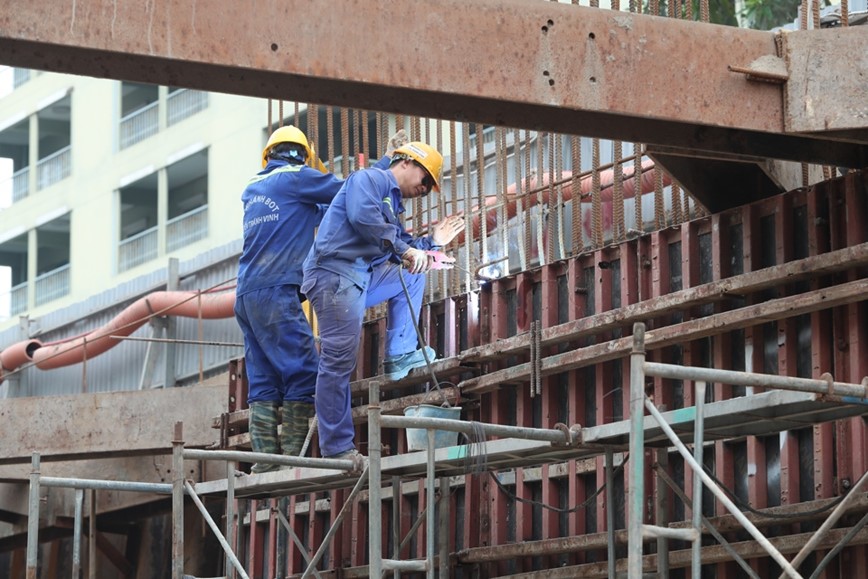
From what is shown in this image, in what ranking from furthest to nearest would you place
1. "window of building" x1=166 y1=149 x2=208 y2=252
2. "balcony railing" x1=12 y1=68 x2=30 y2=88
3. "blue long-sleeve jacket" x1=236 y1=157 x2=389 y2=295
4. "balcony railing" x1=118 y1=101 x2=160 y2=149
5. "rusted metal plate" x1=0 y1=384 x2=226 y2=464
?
"balcony railing" x1=12 y1=68 x2=30 y2=88, "balcony railing" x1=118 y1=101 x2=160 y2=149, "window of building" x1=166 y1=149 x2=208 y2=252, "rusted metal plate" x1=0 y1=384 x2=226 y2=464, "blue long-sleeve jacket" x1=236 y1=157 x2=389 y2=295

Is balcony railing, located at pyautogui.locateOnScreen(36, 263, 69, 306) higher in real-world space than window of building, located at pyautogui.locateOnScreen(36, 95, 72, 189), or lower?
lower

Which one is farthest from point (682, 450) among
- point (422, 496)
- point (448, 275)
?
point (448, 275)

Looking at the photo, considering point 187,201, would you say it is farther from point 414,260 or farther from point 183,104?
point 414,260

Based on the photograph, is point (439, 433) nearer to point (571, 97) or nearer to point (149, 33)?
point (571, 97)

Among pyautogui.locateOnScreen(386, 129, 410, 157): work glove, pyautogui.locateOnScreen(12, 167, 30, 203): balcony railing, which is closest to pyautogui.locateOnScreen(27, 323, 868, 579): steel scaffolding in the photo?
pyautogui.locateOnScreen(386, 129, 410, 157): work glove

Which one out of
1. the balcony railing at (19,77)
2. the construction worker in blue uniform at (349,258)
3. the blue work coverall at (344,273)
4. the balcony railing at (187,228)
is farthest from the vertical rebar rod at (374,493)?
the balcony railing at (19,77)

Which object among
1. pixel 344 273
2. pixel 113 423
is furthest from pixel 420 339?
pixel 113 423

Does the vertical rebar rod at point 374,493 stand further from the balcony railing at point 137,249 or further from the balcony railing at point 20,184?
the balcony railing at point 20,184

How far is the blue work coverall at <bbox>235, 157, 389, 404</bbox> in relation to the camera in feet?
41.8

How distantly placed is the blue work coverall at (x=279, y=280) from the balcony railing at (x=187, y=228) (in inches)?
1210

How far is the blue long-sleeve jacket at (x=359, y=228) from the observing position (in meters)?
11.9

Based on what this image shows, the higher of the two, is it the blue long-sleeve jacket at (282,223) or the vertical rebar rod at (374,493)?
the blue long-sleeve jacket at (282,223)

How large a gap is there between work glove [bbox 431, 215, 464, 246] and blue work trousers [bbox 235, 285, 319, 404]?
1086 millimetres

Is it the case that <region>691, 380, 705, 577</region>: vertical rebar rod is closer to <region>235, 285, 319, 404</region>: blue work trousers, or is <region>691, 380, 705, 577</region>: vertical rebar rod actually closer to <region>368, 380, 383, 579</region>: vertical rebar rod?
<region>368, 380, 383, 579</region>: vertical rebar rod
